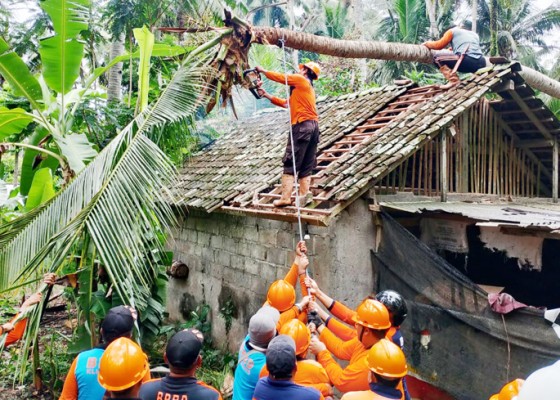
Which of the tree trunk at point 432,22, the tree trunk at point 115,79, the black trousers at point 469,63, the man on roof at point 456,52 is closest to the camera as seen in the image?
the man on roof at point 456,52

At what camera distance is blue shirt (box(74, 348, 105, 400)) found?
3.05 metres

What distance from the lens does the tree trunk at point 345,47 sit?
4972mm

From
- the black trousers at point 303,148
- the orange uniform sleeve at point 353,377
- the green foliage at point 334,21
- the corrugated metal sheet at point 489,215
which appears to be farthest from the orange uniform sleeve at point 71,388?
the green foliage at point 334,21

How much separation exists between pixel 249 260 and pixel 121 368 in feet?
14.8

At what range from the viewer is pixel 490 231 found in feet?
21.1

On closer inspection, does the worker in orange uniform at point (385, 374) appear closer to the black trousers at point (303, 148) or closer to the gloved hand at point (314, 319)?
the gloved hand at point (314, 319)

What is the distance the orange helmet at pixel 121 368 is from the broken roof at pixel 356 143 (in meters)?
2.92

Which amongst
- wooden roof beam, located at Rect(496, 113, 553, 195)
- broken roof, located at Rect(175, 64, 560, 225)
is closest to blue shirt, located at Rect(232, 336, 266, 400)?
broken roof, located at Rect(175, 64, 560, 225)

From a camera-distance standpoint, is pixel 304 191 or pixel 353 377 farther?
pixel 304 191

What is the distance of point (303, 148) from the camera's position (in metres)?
5.57

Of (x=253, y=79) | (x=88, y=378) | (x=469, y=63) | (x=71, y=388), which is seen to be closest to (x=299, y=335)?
(x=88, y=378)

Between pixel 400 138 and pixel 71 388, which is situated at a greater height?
pixel 400 138

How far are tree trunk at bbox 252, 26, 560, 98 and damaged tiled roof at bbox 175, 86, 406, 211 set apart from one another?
61.4 inches

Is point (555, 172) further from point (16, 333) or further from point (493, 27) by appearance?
point (493, 27)
